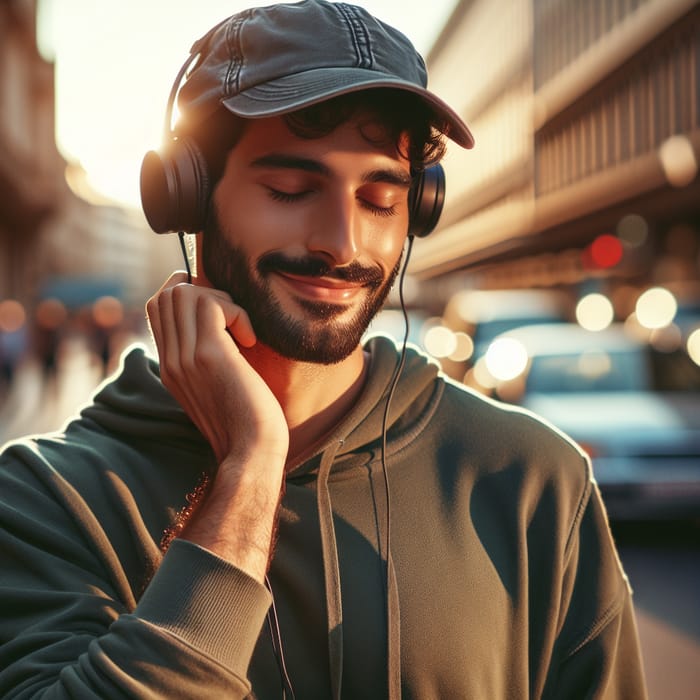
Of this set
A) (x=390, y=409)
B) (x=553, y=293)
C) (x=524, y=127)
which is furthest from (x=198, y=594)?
(x=524, y=127)

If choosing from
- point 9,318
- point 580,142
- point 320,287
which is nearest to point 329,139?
point 320,287

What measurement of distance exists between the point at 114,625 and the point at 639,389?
28.8 feet

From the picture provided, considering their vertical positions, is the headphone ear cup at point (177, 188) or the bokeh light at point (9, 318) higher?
the bokeh light at point (9, 318)

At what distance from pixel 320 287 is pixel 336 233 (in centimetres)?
11

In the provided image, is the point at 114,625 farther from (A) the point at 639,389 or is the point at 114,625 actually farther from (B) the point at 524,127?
(B) the point at 524,127

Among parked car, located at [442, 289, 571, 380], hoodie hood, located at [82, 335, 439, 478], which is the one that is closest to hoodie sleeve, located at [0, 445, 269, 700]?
hoodie hood, located at [82, 335, 439, 478]

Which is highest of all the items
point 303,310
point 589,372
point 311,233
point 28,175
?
point 28,175

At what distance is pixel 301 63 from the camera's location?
1.96 m

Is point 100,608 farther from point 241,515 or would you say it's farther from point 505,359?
point 505,359

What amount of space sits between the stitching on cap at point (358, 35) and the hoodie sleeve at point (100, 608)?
0.96 metres

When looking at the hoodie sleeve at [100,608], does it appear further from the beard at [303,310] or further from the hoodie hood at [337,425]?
the beard at [303,310]

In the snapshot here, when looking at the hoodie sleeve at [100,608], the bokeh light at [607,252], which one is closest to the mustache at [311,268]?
the hoodie sleeve at [100,608]

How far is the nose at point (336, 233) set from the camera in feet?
6.39

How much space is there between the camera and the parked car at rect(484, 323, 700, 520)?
8.39 metres
